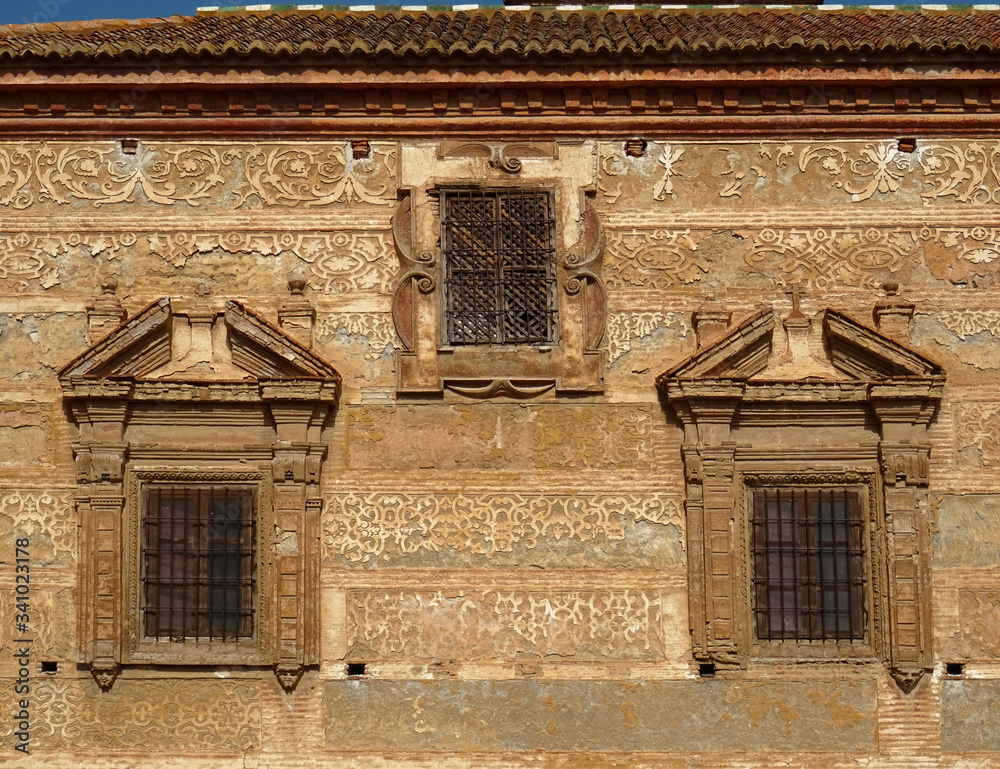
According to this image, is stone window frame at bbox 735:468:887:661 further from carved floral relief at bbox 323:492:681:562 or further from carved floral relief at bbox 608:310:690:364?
carved floral relief at bbox 608:310:690:364

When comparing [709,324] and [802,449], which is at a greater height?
[709,324]

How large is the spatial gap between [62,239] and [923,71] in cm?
666

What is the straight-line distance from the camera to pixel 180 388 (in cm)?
996

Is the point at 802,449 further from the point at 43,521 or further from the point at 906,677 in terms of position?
the point at 43,521

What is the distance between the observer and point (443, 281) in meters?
10.2

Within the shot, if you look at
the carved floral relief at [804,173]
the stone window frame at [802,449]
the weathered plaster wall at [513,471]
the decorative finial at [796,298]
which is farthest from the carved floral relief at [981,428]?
the carved floral relief at [804,173]

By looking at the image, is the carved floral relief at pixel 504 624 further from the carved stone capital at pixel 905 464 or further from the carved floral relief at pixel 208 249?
the carved floral relief at pixel 208 249

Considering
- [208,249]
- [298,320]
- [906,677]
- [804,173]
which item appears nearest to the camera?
[906,677]

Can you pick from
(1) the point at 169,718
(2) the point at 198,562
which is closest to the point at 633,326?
(2) the point at 198,562

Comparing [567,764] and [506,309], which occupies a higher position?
[506,309]

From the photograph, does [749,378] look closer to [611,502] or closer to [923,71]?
[611,502]

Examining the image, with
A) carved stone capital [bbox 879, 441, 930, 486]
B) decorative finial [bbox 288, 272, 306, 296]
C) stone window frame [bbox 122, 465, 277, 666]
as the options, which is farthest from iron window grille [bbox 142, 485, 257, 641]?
carved stone capital [bbox 879, 441, 930, 486]

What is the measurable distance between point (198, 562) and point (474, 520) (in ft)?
6.71

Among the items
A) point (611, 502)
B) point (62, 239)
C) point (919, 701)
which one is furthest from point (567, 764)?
point (62, 239)
